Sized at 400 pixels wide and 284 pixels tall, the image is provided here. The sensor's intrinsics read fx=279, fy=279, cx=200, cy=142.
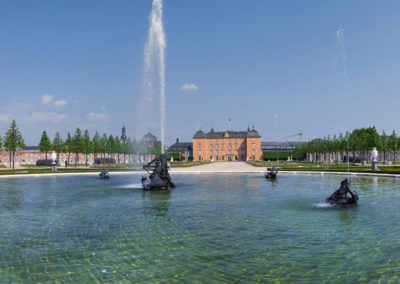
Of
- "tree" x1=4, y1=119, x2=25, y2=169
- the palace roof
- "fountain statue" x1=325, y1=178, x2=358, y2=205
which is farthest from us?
the palace roof

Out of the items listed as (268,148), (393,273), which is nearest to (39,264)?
(393,273)

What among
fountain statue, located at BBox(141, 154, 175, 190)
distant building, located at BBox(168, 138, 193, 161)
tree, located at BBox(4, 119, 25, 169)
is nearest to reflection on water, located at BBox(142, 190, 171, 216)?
fountain statue, located at BBox(141, 154, 175, 190)

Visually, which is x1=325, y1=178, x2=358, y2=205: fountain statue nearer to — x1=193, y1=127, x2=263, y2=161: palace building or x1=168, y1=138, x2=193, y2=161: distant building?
x1=193, y1=127, x2=263, y2=161: palace building

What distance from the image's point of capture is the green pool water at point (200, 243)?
223 inches

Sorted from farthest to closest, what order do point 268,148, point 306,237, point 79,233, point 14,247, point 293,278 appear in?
point 268,148 < point 79,233 < point 306,237 < point 14,247 < point 293,278

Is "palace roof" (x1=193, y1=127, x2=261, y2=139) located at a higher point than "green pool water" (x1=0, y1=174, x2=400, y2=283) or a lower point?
higher

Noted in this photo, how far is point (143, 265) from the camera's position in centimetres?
612

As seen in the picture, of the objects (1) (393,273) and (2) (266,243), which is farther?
(2) (266,243)

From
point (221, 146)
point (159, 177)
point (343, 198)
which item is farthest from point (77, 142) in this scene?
point (221, 146)

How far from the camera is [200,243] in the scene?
7.52 meters

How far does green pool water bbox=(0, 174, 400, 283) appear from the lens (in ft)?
18.6

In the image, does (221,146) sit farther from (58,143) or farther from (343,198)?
Answer: (343,198)

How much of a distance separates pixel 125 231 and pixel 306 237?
5.46m

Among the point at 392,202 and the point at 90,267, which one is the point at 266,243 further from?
the point at 392,202
